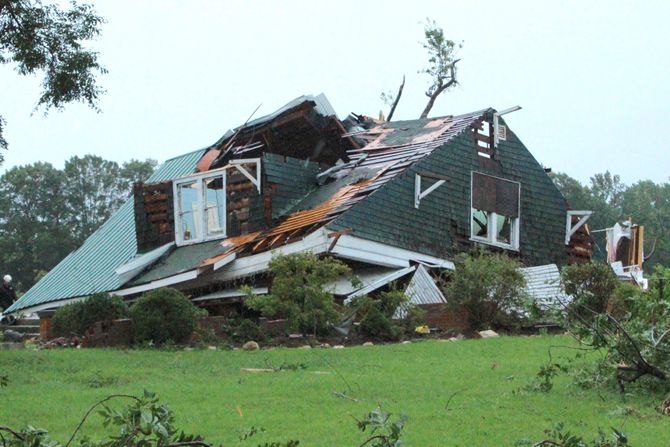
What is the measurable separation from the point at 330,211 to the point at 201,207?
4595mm

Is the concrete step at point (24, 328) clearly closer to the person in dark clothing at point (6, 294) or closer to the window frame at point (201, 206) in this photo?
the person in dark clothing at point (6, 294)

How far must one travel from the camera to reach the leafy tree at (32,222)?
206ft

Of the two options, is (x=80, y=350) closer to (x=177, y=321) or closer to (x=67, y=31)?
(x=177, y=321)

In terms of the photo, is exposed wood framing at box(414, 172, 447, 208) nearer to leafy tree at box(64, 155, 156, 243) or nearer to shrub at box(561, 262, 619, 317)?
shrub at box(561, 262, 619, 317)

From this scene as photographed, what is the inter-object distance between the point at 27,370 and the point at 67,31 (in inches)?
249

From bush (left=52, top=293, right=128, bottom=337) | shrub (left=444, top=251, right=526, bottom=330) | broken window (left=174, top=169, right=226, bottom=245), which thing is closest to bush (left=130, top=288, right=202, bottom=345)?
bush (left=52, top=293, right=128, bottom=337)

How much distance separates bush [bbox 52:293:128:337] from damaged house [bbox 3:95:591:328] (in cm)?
579

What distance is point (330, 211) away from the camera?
27.5m

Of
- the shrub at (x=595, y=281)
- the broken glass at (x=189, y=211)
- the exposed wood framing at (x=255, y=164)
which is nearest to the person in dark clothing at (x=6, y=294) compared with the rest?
the broken glass at (x=189, y=211)

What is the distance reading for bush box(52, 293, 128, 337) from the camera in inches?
843

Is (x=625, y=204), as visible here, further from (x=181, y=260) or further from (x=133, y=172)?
(x=181, y=260)

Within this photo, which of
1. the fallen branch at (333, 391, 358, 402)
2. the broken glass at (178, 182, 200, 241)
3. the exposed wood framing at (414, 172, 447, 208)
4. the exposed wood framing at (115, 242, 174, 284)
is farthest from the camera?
the broken glass at (178, 182, 200, 241)

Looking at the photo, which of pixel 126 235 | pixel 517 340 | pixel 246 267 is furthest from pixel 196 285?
pixel 517 340

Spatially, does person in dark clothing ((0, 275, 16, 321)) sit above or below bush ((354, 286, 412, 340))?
above
